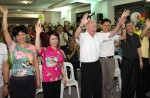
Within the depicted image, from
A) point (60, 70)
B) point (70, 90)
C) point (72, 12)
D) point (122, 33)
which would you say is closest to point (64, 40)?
point (70, 90)

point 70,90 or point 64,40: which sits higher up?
point 64,40

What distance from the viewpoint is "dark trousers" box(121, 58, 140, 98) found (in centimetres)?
382

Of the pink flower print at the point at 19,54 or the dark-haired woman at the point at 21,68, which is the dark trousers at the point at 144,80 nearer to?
the dark-haired woman at the point at 21,68

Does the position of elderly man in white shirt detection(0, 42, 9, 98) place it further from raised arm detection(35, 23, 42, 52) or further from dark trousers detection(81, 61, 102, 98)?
dark trousers detection(81, 61, 102, 98)

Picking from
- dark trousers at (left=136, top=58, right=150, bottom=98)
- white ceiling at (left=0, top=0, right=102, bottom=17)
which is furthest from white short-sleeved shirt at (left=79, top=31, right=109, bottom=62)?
white ceiling at (left=0, top=0, right=102, bottom=17)

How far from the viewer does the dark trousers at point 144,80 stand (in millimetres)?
4090

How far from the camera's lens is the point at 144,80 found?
4234 mm

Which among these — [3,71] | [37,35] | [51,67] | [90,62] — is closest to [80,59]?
[90,62]

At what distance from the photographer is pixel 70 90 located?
4.76 meters

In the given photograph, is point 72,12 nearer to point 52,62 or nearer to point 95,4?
point 95,4

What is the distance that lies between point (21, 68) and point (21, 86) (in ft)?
0.67

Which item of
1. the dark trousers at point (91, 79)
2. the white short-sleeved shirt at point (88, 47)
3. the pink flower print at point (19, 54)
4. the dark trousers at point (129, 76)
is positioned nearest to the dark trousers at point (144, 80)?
the dark trousers at point (129, 76)

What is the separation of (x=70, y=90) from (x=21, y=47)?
242cm

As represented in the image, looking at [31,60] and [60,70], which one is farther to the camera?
[60,70]
